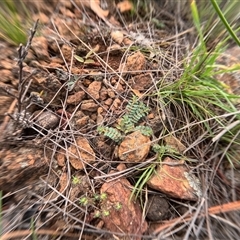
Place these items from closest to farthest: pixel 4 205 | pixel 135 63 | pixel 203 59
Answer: pixel 4 205, pixel 203 59, pixel 135 63

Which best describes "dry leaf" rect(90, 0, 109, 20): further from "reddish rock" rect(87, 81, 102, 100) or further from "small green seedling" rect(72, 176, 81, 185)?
"small green seedling" rect(72, 176, 81, 185)

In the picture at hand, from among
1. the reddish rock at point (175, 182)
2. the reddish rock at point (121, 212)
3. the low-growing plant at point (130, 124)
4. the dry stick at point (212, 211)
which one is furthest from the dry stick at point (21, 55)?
the dry stick at point (212, 211)

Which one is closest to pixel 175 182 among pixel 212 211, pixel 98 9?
pixel 212 211

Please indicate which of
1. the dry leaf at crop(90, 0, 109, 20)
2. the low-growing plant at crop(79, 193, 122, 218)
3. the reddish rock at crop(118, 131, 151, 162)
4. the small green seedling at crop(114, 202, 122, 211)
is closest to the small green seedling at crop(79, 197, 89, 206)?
the low-growing plant at crop(79, 193, 122, 218)

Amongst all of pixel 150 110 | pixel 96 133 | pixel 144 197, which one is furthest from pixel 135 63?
pixel 144 197

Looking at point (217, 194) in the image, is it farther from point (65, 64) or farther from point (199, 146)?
point (65, 64)

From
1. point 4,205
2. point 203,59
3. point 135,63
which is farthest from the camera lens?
point 135,63

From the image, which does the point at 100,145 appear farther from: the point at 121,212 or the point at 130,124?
the point at 121,212

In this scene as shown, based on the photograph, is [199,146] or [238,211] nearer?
[238,211]
